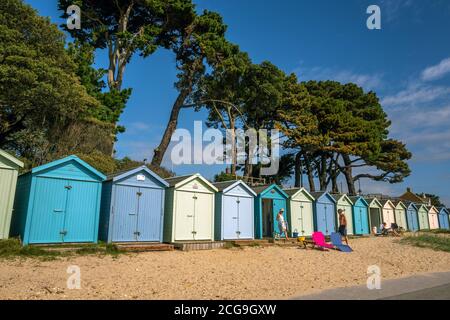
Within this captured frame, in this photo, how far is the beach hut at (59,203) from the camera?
34.9 ft

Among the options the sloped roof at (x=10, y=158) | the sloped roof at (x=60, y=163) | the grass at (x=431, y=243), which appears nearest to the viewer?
the sloped roof at (x=10, y=158)

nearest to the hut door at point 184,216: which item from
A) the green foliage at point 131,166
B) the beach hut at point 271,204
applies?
the beach hut at point 271,204

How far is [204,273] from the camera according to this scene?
9.07 meters

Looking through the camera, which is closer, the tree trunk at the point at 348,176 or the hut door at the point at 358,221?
the hut door at the point at 358,221

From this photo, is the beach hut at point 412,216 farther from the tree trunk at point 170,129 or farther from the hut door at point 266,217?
the tree trunk at point 170,129

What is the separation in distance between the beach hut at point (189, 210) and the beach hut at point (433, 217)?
104ft

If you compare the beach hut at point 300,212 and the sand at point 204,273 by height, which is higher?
the beach hut at point 300,212

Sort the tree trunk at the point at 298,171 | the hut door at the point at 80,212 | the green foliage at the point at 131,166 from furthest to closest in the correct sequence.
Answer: the tree trunk at the point at 298,171, the green foliage at the point at 131,166, the hut door at the point at 80,212

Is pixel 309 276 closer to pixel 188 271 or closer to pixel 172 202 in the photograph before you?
pixel 188 271

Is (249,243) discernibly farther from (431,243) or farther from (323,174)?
(323,174)

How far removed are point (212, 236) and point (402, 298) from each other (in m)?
9.28

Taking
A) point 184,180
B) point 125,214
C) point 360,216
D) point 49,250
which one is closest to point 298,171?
point 360,216
